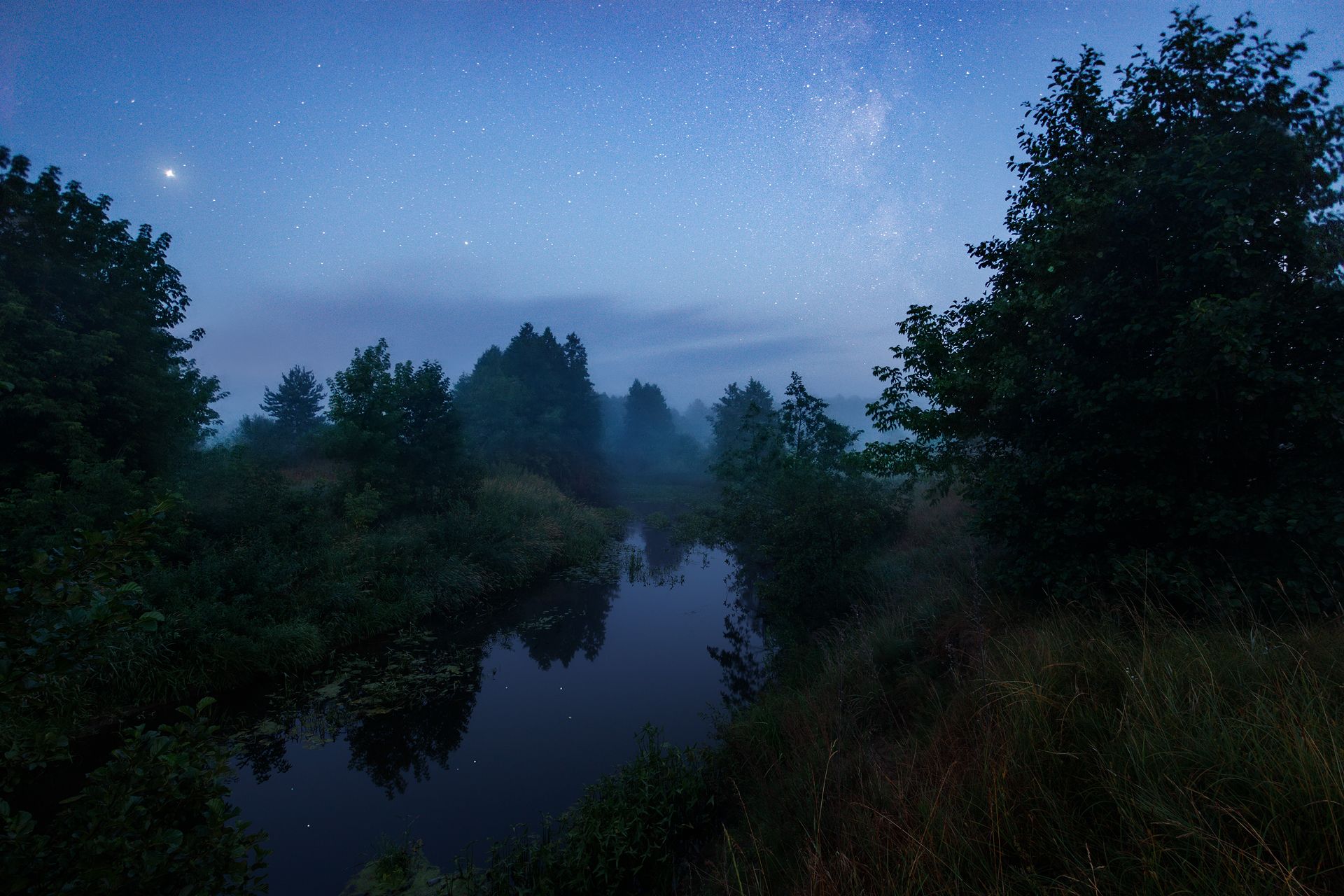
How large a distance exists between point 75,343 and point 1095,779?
17221 millimetres

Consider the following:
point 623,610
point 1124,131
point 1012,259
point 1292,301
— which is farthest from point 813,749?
point 623,610

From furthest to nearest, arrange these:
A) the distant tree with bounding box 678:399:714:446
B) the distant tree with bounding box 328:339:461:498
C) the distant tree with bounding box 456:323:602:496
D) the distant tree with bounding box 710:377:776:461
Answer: the distant tree with bounding box 678:399:714:446, the distant tree with bounding box 710:377:776:461, the distant tree with bounding box 456:323:602:496, the distant tree with bounding box 328:339:461:498

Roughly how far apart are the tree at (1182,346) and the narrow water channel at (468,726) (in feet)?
19.4

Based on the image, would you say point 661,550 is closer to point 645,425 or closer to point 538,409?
point 538,409

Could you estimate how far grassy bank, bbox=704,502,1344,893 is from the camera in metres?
1.91

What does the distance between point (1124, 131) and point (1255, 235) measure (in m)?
3.24

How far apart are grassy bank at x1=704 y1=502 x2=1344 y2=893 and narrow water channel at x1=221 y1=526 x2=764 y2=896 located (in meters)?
3.44

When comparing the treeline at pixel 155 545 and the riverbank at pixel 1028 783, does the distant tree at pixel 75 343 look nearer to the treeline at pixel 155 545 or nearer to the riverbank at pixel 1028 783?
the treeline at pixel 155 545

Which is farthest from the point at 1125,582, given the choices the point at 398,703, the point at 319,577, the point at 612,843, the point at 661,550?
the point at 661,550

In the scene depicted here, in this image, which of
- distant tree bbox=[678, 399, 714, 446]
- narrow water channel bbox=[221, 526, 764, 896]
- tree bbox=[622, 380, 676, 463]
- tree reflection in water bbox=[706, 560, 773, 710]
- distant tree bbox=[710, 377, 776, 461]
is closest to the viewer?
narrow water channel bbox=[221, 526, 764, 896]

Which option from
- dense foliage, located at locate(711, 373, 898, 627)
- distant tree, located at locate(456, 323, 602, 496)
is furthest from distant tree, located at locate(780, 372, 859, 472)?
distant tree, located at locate(456, 323, 602, 496)

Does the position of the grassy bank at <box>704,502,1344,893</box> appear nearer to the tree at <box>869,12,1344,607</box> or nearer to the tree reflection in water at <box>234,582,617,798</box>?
the tree at <box>869,12,1344,607</box>

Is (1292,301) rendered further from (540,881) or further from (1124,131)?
(540,881)

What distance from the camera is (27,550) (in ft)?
26.0
